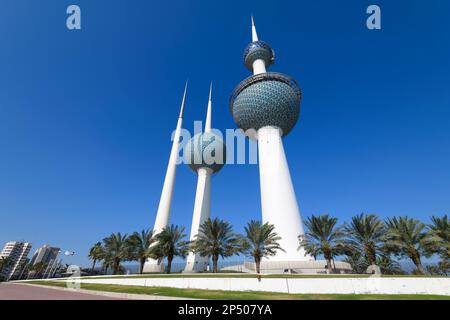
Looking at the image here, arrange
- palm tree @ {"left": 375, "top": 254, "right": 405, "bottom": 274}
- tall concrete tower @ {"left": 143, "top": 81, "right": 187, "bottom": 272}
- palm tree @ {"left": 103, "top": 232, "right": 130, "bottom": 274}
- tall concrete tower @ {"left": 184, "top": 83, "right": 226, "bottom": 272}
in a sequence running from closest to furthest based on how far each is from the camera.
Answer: palm tree @ {"left": 375, "top": 254, "right": 405, "bottom": 274} < palm tree @ {"left": 103, "top": 232, "right": 130, "bottom": 274} < tall concrete tower @ {"left": 143, "top": 81, "right": 187, "bottom": 272} < tall concrete tower @ {"left": 184, "top": 83, "right": 226, "bottom": 272}

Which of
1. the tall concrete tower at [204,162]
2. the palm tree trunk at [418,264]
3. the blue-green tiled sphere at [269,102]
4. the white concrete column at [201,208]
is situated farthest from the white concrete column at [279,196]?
the white concrete column at [201,208]

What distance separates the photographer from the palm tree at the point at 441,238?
2065cm

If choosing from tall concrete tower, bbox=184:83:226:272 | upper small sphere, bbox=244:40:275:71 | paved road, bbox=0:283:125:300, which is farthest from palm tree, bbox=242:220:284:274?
upper small sphere, bbox=244:40:275:71

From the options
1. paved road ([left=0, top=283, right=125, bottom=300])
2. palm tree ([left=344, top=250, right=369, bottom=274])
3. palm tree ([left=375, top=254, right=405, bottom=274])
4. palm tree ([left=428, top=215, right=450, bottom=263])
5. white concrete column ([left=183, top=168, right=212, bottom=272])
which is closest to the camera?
paved road ([left=0, top=283, right=125, bottom=300])

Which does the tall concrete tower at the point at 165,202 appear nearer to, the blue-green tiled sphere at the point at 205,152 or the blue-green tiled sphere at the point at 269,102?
the blue-green tiled sphere at the point at 205,152

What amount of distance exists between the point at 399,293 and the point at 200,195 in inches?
1550

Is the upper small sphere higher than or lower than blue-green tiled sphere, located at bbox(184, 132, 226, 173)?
higher

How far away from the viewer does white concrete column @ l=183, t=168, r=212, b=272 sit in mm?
41500

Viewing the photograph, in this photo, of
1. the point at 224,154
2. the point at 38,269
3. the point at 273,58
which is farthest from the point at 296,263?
the point at 38,269

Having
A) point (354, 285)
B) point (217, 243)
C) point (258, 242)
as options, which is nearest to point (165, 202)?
point (217, 243)

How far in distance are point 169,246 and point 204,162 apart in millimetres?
25533

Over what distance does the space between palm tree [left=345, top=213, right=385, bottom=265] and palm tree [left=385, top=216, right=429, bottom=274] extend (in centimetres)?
88

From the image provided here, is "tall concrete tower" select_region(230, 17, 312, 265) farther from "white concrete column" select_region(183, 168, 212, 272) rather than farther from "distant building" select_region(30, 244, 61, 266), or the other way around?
"distant building" select_region(30, 244, 61, 266)

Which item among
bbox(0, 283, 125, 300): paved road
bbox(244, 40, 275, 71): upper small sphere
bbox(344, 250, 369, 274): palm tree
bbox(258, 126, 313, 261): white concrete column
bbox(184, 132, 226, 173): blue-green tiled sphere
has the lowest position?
bbox(0, 283, 125, 300): paved road
